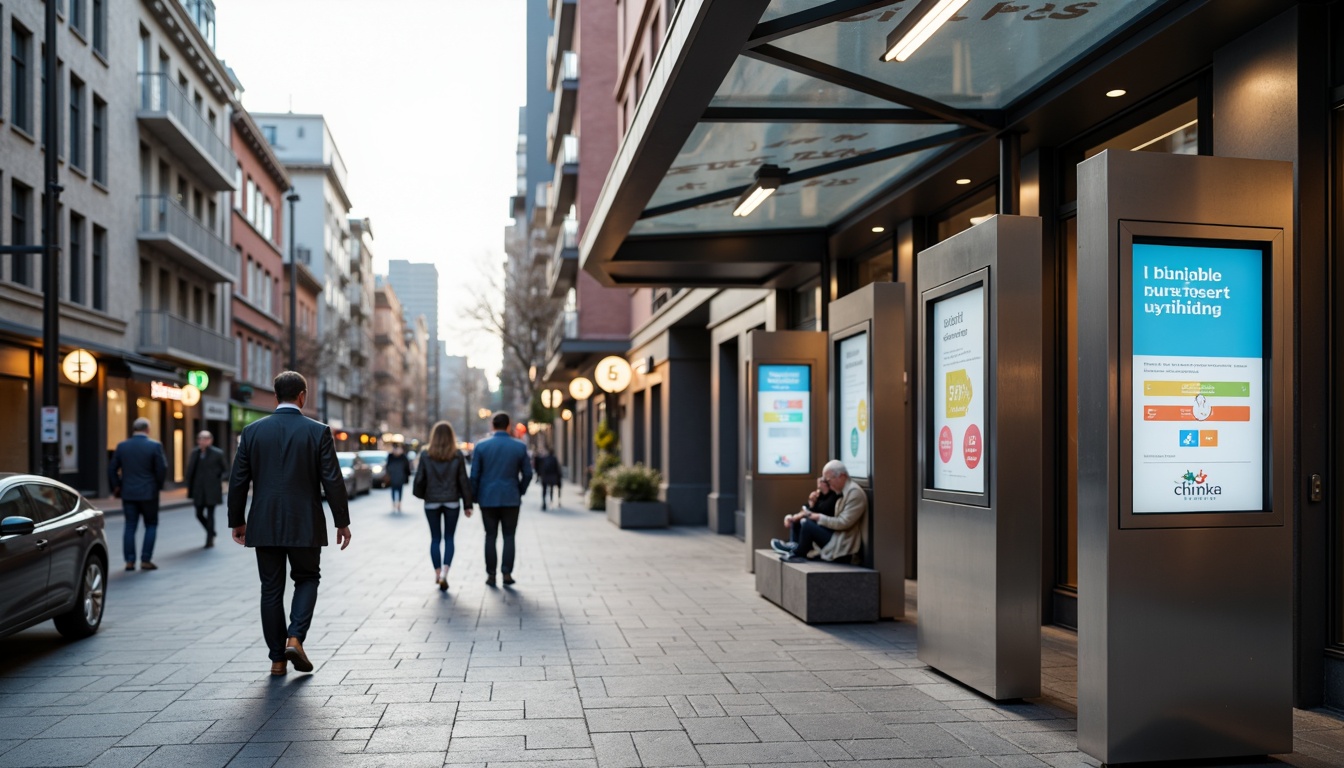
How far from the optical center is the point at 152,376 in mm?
31594

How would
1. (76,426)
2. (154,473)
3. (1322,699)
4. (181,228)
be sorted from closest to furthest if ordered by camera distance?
1. (1322,699)
2. (154,473)
3. (76,426)
4. (181,228)

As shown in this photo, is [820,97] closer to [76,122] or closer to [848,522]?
[848,522]

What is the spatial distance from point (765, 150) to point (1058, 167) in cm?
254

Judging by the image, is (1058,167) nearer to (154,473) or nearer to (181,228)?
(154,473)

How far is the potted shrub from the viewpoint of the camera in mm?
21953

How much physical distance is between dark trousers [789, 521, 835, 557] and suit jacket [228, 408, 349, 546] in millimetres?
4431

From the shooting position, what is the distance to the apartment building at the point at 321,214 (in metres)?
72.9

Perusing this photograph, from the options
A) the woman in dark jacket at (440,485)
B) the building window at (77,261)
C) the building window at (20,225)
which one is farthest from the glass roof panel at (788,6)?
the building window at (77,261)

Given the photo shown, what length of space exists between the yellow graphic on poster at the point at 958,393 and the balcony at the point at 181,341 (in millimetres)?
31701

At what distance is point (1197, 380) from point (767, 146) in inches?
212

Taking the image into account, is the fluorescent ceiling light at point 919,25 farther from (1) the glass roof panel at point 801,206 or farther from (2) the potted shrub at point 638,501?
(2) the potted shrub at point 638,501

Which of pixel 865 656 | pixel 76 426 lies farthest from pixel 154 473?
pixel 76 426

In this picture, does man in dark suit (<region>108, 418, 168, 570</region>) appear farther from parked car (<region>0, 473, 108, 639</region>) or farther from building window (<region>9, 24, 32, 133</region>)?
building window (<region>9, 24, 32, 133</region>)

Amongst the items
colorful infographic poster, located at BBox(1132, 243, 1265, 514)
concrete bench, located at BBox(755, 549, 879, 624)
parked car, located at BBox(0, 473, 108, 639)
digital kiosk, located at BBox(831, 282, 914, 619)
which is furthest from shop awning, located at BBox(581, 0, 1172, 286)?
parked car, located at BBox(0, 473, 108, 639)
